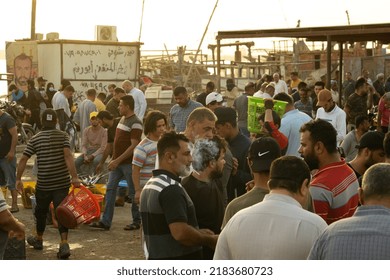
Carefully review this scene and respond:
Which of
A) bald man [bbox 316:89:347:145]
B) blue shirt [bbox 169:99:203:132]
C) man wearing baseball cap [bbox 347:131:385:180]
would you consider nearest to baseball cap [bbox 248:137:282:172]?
man wearing baseball cap [bbox 347:131:385:180]

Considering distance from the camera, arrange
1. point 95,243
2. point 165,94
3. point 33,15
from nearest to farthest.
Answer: point 95,243 → point 165,94 → point 33,15

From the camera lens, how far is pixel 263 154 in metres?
5.71

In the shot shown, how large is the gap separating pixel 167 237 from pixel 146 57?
157 ft

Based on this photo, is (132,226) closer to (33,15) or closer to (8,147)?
(8,147)

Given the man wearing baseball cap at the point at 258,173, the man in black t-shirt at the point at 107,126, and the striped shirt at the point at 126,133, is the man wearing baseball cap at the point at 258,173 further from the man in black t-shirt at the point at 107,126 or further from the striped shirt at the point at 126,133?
the man in black t-shirt at the point at 107,126

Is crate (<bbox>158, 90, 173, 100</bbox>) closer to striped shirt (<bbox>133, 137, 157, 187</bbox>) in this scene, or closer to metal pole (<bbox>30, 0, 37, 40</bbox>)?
metal pole (<bbox>30, 0, 37, 40</bbox>)

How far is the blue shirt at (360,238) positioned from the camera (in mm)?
4418

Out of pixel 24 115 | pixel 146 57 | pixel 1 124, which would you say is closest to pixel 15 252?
pixel 1 124

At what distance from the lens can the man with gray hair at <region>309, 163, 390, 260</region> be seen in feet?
14.5

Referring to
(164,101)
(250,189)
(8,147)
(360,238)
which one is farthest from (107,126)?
(164,101)

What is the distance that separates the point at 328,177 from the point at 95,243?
5813 millimetres

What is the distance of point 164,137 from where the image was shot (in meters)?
6.22

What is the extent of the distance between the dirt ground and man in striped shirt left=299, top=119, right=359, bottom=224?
4552 mm

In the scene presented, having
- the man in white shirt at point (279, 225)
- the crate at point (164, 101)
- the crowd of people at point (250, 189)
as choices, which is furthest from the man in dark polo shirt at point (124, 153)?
the crate at point (164, 101)
